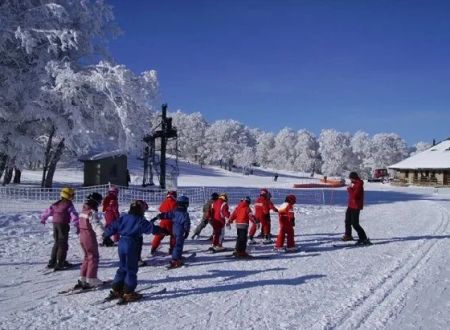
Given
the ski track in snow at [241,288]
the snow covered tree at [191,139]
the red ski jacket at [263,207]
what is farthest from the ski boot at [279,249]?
the snow covered tree at [191,139]

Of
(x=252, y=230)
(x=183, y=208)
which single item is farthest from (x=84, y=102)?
(x=183, y=208)

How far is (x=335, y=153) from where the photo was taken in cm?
11081

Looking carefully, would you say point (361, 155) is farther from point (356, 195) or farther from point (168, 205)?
point (168, 205)

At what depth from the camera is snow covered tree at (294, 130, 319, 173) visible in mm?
121188

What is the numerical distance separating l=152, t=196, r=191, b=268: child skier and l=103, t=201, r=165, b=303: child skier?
224 cm

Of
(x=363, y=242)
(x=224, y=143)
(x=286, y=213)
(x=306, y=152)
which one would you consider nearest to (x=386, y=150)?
(x=306, y=152)

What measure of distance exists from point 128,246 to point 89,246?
1.08 m

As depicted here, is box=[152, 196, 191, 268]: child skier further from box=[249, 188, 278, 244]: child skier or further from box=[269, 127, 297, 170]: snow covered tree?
box=[269, 127, 297, 170]: snow covered tree

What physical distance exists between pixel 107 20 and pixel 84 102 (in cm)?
574

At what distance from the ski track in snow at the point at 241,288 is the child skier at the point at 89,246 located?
309mm

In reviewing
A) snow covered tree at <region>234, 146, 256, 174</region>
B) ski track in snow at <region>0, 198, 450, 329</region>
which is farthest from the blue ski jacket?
snow covered tree at <region>234, 146, 256, 174</region>

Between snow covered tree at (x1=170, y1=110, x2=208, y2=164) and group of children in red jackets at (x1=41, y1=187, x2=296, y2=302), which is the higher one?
snow covered tree at (x1=170, y1=110, x2=208, y2=164)

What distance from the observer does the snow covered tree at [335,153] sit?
10950cm

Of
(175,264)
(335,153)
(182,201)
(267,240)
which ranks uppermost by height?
(335,153)
